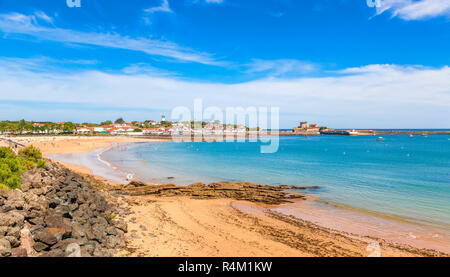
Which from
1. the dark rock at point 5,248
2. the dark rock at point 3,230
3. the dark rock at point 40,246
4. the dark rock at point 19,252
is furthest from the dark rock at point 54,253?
the dark rock at point 3,230

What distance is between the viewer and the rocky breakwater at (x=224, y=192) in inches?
713

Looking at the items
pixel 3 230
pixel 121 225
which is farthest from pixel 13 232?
pixel 121 225

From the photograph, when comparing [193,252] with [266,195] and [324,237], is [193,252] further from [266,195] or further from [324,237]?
[266,195]

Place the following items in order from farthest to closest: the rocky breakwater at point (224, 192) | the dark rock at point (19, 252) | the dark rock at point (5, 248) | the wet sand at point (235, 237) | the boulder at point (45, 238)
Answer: the rocky breakwater at point (224, 192) < the wet sand at point (235, 237) < the boulder at point (45, 238) < the dark rock at point (19, 252) < the dark rock at point (5, 248)

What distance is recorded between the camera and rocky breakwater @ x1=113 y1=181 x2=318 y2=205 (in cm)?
1811

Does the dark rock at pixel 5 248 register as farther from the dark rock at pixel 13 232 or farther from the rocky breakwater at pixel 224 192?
the rocky breakwater at pixel 224 192

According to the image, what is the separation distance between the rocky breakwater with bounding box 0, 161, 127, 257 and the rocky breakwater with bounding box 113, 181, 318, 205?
760cm

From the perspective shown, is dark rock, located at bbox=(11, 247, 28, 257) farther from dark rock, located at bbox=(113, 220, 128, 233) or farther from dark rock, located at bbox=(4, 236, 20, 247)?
dark rock, located at bbox=(113, 220, 128, 233)

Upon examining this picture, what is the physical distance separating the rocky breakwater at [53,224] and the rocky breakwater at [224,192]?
24.9 feet

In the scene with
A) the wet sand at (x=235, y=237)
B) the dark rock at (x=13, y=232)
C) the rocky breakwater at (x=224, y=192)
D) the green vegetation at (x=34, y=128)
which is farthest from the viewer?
the green vegetation at (x=34, y=128)

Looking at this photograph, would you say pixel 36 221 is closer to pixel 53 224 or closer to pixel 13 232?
pixel 53 224

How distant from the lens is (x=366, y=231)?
12531mm

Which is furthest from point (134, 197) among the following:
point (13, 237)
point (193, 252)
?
point (13, 237)

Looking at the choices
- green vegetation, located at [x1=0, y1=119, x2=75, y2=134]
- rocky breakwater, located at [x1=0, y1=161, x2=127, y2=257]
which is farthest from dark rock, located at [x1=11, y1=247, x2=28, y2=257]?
green vegetation, located at [x1=0, y1=119, x2=75, y2=134]
